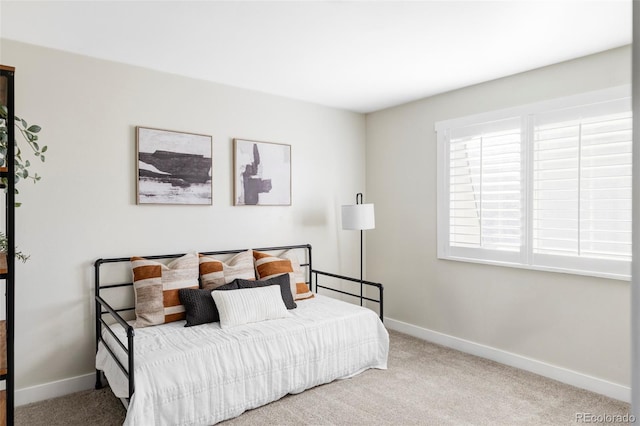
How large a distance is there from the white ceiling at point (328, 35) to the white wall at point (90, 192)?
0.18 metres

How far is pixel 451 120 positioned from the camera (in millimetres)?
3779

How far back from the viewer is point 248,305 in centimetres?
297

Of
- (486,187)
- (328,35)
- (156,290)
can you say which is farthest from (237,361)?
(486,187)

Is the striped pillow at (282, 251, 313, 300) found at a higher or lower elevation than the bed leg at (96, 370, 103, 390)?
higher

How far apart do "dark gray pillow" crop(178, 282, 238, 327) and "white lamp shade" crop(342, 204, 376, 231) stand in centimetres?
156

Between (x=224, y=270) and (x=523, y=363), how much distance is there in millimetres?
2576

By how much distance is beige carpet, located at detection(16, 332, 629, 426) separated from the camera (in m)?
2.53

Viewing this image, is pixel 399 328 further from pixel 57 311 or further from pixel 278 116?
pixel 57 311

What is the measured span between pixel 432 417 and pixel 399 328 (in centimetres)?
175

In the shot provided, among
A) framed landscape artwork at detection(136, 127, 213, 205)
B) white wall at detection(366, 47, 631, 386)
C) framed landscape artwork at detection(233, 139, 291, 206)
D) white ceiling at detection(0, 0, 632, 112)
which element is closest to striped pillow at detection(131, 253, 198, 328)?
framed landscape artwork at detection(136, 127, 213, 205)

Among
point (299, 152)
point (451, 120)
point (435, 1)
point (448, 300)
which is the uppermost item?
point (435, 1)

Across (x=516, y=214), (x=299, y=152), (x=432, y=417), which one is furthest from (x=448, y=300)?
(x=299, y=152)

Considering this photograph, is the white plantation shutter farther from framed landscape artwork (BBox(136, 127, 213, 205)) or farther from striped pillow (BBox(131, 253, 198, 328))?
striped pillow (BBox(131, 253, 198, 328))

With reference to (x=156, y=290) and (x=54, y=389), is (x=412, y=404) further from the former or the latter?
(x=54, y=389)
